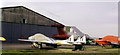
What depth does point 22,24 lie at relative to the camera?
34250mm

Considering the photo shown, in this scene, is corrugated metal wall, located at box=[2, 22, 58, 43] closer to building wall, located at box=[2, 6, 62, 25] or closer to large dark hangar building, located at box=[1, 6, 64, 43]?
large dark hangar building, located at box=[1, 6, 64, 43]

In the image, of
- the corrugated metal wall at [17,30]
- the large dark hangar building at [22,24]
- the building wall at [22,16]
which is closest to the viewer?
the corrugated metal wall at [17,30]

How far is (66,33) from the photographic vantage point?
35344 millimetres

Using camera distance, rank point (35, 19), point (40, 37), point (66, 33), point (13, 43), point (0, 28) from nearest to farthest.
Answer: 1. point (40, 37)
2. point (0, 28)
3. point (13, 43)
4. point (66, 33)
5. point (35, 19)

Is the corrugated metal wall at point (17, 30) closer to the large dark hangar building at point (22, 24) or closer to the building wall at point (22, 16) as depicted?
the large dark hangar building at point (22, 24)

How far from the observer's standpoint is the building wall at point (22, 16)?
32.5 m

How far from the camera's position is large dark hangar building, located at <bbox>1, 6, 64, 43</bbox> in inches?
1255

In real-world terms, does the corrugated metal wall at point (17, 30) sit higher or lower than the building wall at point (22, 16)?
lower

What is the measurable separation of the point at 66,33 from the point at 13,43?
32.3ft

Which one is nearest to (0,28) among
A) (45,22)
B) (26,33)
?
Answer: (26,33)

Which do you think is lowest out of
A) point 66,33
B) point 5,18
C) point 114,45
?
point 114,45

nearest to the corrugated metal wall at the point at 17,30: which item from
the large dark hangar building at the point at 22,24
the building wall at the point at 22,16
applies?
the large dark hangar building at the point at 22,24

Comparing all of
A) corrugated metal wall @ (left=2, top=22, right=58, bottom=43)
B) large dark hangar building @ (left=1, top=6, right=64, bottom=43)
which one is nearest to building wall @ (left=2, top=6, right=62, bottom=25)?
large dark hangar building @ (left=1, top=6, right=64, bottom=43)

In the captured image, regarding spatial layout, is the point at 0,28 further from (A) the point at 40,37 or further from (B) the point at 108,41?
(B) the point at 108,41
